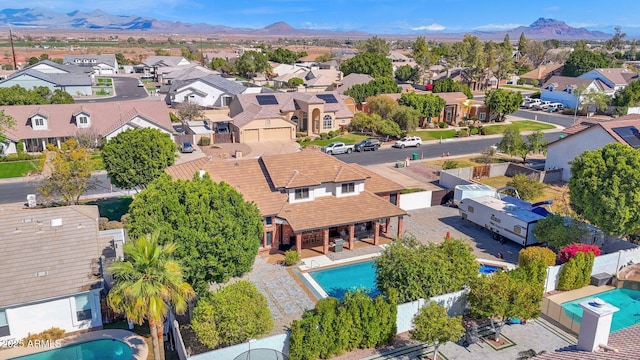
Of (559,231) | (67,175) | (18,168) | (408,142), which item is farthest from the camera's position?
(408,142)

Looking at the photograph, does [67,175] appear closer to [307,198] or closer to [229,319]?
[307,198]

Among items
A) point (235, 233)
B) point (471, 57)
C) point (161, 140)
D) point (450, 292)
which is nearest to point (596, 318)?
point (450, 292)

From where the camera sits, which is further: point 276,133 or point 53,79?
point 53,79

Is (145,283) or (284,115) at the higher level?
(145,283)

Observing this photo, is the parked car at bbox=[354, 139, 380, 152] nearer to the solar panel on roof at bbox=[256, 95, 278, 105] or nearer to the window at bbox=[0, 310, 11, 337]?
the solar panel on roof at bbox=[256, 95, 278, 105]

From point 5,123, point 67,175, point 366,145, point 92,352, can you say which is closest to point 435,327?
point 92,352

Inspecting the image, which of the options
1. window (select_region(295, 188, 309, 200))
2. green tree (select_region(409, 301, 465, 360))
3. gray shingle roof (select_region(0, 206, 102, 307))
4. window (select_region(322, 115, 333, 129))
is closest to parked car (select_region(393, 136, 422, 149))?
window (select_region(322, 115, 333, 129))

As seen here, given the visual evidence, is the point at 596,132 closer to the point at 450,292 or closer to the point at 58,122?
the point at 450,292
